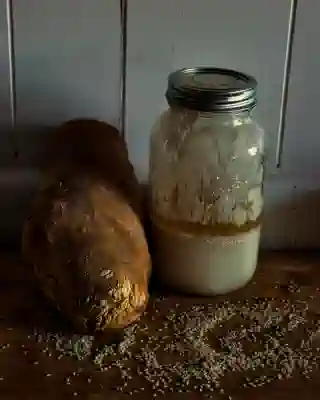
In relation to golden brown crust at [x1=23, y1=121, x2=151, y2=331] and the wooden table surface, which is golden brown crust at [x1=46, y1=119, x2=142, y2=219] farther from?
the wooden table surface

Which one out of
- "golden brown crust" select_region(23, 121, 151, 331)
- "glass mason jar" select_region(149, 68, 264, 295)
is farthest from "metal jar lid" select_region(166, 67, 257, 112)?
"golden brown crust" select_region(23, 121, 151, 331)

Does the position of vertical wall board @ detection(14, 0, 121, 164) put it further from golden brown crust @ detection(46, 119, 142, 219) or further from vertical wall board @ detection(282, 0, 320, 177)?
vertical wall board @ detection(282, 0, 320, 177)

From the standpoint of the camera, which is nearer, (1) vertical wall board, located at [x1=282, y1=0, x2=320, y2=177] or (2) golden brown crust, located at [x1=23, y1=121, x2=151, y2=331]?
(2) golden brown crust, located at [x1=23, y1=121, x2=151, y2=331]

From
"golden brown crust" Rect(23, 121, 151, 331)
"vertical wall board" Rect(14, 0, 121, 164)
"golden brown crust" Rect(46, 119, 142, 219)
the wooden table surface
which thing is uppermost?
"vertical wall board" Rect(14, 0, 121, 164)

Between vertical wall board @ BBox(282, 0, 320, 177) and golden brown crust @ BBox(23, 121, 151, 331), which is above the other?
vertical wall board @ BBox(282, 0, 320, 177)

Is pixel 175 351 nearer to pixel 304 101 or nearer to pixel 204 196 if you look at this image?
pixel 204 196

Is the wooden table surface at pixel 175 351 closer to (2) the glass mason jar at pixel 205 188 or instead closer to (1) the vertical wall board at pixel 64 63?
(2) the glass mason jar at pixel 205 188

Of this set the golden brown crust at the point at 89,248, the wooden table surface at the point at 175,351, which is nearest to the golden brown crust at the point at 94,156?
the golden brown crust at the point at 89,248
